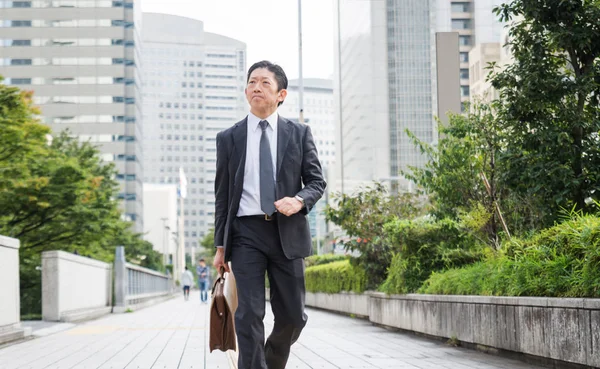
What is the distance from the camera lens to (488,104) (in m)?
12.8

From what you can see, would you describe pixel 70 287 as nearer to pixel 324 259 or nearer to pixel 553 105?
pixel 324 259

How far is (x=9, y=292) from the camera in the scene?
12633mm

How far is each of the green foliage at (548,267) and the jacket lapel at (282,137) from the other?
2.66m

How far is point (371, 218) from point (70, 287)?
6.97 m

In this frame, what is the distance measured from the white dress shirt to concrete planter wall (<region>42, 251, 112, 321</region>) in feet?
Answer: 46.5

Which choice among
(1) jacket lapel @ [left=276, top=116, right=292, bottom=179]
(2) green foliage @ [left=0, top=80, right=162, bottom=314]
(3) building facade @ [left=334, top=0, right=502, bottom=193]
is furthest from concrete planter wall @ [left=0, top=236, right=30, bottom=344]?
(3) building facade @ [left=334, top=0, right=502, bottom=193]

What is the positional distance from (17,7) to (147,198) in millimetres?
42956

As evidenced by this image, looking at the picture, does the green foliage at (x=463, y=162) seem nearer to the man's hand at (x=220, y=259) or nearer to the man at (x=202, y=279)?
the man's hand at (x=220, y=259)

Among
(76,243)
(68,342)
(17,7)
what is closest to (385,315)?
(68,342)

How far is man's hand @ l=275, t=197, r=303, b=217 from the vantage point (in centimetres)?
452

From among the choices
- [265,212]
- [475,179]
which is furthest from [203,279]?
[265,212]

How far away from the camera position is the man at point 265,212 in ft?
15.2

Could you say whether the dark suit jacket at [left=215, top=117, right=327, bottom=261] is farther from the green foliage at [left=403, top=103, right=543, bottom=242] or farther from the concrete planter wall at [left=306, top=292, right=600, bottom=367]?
the green foliage at [left=403, top=103, right=543, bottom=242]

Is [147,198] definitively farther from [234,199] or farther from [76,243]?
[234,199]
